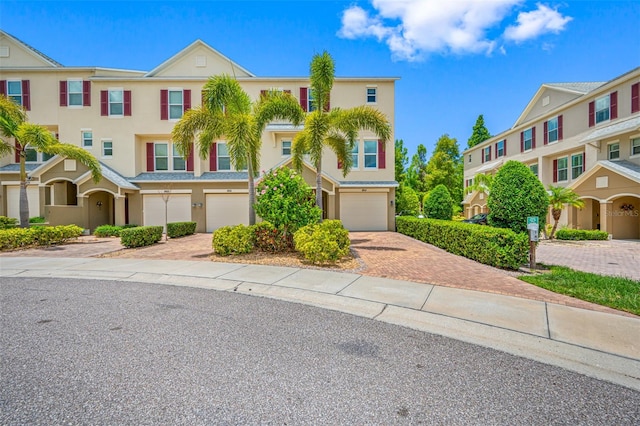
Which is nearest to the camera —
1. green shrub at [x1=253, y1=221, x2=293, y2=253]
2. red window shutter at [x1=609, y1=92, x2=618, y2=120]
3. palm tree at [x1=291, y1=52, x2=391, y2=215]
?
green shrub at [x1=253, y1=221, x2=293, y2=253]

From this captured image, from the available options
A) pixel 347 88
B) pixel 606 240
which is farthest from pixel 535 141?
pixel 347 88

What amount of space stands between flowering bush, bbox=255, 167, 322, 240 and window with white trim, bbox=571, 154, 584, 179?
21.7 meters

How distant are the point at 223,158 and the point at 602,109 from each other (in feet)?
81.4

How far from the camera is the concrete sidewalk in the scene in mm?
4051

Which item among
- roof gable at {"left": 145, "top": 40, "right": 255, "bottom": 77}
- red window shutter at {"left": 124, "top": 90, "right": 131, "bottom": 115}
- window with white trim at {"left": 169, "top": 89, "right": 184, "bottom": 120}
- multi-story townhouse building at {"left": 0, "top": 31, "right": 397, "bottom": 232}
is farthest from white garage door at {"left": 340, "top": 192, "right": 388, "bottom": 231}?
red window shutter at {"left": 124, "top": 90, "right": 131, "bottom": 115}

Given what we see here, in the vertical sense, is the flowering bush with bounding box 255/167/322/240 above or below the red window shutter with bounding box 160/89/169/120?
below

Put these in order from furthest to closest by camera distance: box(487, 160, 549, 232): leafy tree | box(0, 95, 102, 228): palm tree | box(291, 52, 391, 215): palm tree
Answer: box(0, 95, 102, 228): palm tree
box(291, 52, 391, 215): palm tree
box(487, 160, 549, 232): leafy tree

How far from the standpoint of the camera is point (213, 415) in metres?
2.78

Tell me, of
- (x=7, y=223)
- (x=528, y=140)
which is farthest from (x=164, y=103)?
(x=528, y=140)

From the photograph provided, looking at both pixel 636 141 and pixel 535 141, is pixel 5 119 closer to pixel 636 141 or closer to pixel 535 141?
pixel 636 141

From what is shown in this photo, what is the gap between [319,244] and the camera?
9.27 meters

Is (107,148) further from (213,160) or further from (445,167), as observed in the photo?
(445,167)

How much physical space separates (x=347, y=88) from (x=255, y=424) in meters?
21.4

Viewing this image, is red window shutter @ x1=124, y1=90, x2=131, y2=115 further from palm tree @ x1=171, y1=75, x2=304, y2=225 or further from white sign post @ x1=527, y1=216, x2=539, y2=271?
white sign post @ x1=527, y1=216, x2=539, y2=271
